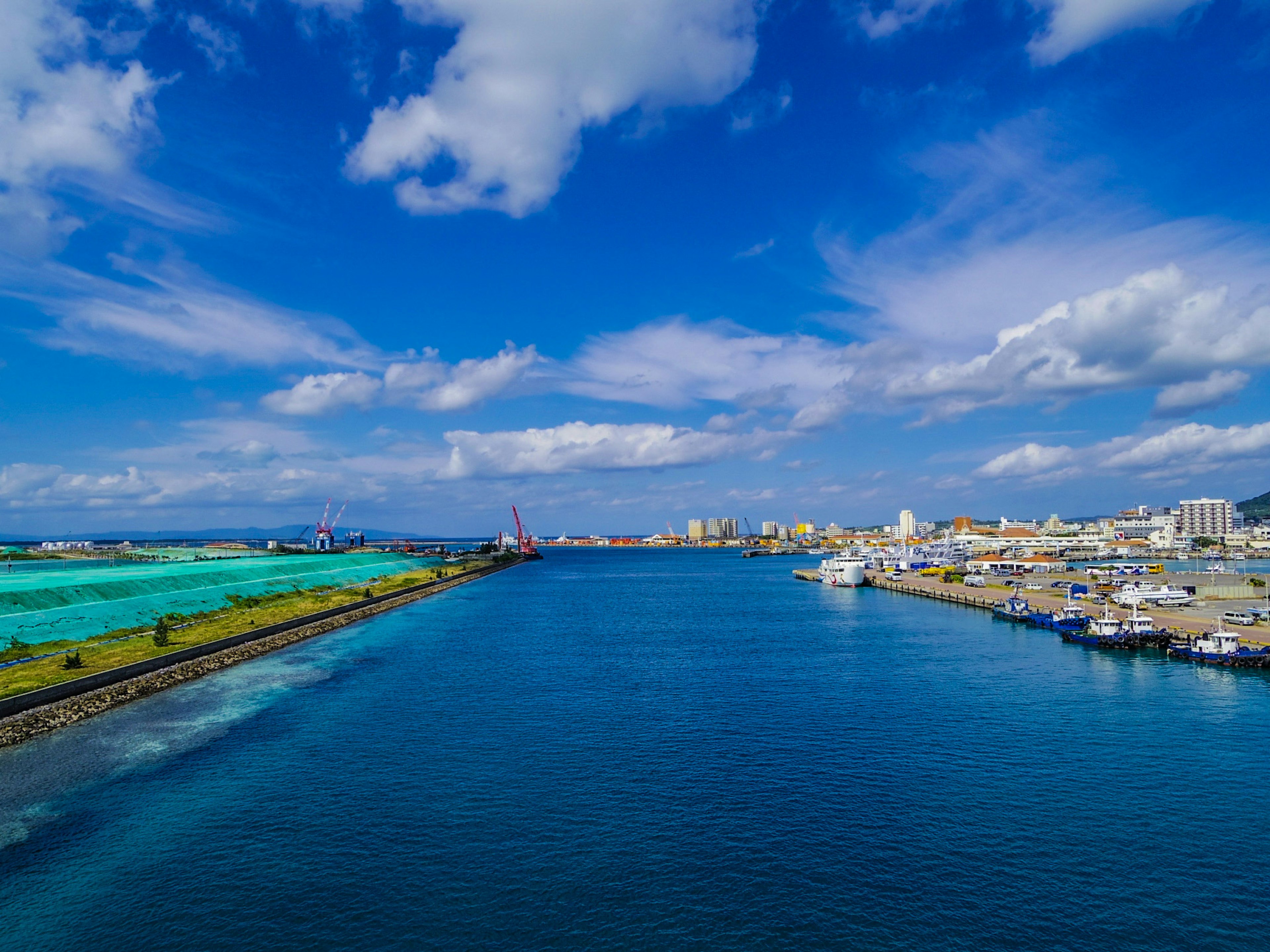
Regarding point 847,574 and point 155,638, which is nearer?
point 155,638

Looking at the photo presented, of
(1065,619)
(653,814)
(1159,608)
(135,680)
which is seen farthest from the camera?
(1159,608)

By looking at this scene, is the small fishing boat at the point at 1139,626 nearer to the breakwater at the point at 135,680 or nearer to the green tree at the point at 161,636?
the breakwater at the point at 135,680

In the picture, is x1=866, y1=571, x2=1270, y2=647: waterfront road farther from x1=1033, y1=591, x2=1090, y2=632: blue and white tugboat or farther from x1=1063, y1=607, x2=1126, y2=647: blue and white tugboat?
x1=1063, y1=607, x2=1126, y2=647: blue and white tugboat

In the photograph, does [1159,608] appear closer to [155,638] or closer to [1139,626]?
[1139,626]

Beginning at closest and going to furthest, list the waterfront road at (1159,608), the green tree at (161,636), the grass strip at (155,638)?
the grass strip at (155,638)
the green tree at (161,636)
the waterfront road at (1159,608)

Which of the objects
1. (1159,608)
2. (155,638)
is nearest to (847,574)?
(1159,608)

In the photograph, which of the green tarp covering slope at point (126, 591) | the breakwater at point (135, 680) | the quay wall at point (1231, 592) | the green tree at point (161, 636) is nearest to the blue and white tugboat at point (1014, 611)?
the quay wall at point (1231, 592)

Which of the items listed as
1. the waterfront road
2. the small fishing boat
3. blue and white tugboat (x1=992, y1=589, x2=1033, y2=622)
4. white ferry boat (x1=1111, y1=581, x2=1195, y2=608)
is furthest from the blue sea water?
white ferry boat (x1=1111, y1=581, x2=1195, y2=608)
